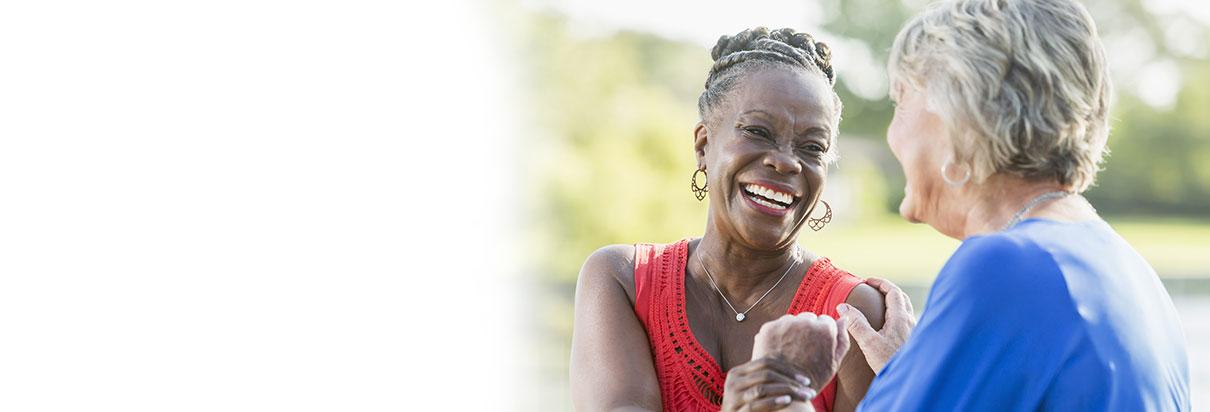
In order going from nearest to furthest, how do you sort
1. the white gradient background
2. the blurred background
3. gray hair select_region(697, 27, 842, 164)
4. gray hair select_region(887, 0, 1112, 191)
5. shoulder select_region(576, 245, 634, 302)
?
1. gray hair select_region(887, 0, 1112, 191)
2. gray hair select_region(697, 27, 842, 164)
3. shoulder select_region(576, 245, 634, 302)
4. the blurred background
5. the white gradient background

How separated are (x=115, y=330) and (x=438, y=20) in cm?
571

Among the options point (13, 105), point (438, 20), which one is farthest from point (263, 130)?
point (13, 105)

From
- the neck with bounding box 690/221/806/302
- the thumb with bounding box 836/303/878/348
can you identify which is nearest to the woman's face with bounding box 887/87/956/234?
the thumb with bounding box 836/303/878/348

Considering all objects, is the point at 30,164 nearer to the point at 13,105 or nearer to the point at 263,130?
the point at 13,105

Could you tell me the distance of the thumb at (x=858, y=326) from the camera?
2.04m

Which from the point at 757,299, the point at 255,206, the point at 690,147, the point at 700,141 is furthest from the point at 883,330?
the point at 255,206

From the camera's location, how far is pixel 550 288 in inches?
519

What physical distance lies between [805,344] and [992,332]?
36 cm

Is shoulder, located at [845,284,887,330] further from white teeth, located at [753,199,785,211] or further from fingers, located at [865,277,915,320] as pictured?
white teeth, located at [753,199,785,211]

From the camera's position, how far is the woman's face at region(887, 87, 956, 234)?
5.30ft

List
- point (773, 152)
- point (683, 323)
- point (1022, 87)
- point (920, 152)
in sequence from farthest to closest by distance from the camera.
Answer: point (683, 323)
point (773, 152)
point (920, 152)
point (1022, 87)

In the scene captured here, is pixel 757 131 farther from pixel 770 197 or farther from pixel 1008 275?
pixel 1008 275

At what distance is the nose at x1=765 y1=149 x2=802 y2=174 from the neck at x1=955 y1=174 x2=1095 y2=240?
21.3 inches

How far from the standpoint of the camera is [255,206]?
48.6 ft
